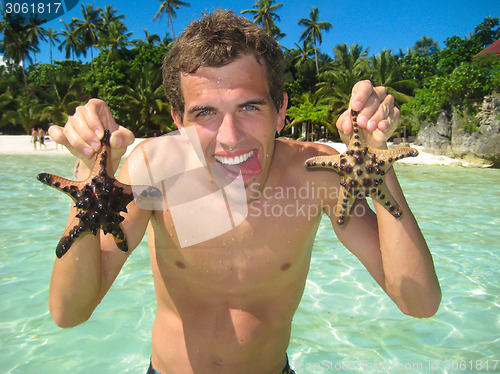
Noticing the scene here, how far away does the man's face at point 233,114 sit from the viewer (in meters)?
1.91

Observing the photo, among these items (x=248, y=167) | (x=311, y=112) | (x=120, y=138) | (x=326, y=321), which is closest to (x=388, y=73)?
(x=311, y=112)

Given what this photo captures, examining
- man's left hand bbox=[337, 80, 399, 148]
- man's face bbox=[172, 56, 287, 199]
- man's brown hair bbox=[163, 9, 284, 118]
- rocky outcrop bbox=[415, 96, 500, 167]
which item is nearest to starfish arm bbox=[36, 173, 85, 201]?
man's face bbox=[172, 56, 287, 199]

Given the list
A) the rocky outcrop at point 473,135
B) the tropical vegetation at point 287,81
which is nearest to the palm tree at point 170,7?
the tropical vegetation at point 287,81

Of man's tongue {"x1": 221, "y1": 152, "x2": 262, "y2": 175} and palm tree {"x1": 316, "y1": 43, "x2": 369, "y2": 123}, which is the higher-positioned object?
palm tree {"x1": 316, "y1": 43, "x2": 369, "y2": 123}

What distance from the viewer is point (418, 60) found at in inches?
1775

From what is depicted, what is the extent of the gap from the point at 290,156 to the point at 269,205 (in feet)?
1.21

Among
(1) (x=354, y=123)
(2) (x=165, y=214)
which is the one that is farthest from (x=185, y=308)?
(1) (x=354, y=123)

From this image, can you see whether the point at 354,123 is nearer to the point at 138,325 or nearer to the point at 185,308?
the point at 185,308

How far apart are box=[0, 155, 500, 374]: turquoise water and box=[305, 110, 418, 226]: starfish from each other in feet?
7.39

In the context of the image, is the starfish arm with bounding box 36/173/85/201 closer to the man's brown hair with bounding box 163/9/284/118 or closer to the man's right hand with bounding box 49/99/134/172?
the man's right hand with bounding box 49/99/134/172

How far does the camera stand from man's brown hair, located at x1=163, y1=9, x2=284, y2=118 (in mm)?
2004

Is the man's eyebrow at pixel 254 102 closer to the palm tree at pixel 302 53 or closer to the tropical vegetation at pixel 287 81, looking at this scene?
the tropical vegetation at pixel 287 81

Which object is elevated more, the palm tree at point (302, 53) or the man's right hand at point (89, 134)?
the palm tree at point (302, 53)

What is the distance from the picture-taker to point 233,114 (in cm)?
192
